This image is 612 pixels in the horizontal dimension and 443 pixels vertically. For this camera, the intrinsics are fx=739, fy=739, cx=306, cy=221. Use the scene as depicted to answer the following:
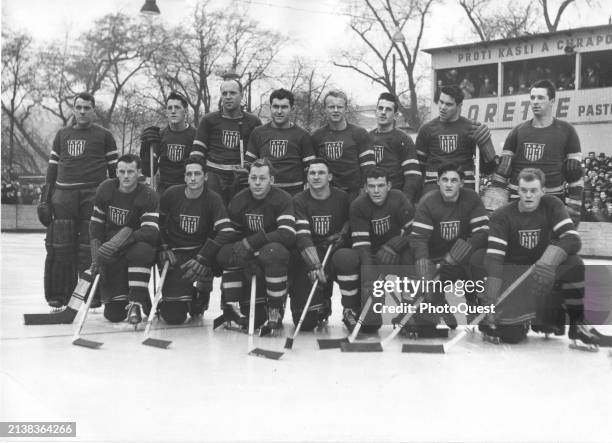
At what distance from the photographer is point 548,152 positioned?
492 cm

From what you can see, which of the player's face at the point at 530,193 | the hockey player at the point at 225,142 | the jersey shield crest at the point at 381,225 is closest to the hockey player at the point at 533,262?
the player's face at the point at 530,193

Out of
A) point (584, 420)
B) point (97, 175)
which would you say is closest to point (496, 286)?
point (584, 420)

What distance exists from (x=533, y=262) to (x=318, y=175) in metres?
1.45

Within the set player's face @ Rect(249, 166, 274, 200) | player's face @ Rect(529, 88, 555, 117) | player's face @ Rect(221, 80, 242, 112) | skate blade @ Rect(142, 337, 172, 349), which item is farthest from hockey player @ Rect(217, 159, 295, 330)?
player's face @ Rect(529, 88, 555, 117)

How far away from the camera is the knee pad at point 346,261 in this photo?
183 inches

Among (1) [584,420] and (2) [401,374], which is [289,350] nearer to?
(2) [401,374]

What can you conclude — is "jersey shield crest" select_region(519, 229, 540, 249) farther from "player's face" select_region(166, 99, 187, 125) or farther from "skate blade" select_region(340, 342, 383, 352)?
"player's face" select_region(166, 99, 187, 125)

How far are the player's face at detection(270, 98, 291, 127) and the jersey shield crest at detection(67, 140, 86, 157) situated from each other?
151 cm

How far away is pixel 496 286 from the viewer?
14.4ft

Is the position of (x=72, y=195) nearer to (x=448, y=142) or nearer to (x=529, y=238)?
(x=448, y=142)

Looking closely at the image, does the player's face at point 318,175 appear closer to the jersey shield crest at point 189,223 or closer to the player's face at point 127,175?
the jersey shield crest at point 189,223

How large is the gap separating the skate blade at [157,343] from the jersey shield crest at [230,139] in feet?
5.67

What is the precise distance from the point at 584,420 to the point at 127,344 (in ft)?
8.62

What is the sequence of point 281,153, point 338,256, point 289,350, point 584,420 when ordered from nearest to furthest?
point 584,420
point 289,350
point 338,256
point 281,153
